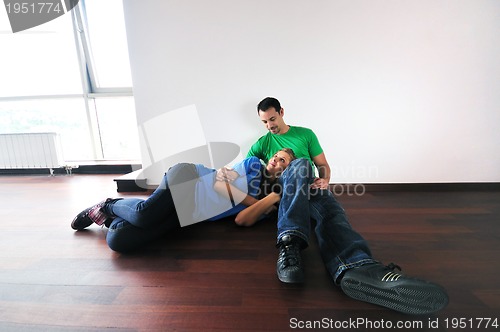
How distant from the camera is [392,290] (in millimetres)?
1083

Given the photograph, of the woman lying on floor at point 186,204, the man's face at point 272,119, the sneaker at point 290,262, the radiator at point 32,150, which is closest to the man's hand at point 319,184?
the woman lying on floor at point 186,204

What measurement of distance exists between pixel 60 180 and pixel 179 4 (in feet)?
8.76

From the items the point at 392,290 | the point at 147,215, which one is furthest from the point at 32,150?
the point at 392,290

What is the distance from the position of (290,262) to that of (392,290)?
1.44 feet

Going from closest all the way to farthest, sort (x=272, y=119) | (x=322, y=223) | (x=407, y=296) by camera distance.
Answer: (x=407, y=296) < (x=322, y=223) < (x=272, y=119)

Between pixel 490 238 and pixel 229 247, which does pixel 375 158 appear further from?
pixel 229 247

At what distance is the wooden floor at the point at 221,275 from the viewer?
111 cm

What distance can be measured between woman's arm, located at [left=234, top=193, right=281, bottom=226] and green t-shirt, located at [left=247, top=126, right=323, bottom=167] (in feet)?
1.49

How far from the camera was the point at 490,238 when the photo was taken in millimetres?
1702

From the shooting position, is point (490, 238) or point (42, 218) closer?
point (490, 238)

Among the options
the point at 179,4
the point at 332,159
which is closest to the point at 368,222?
the point at 332,159

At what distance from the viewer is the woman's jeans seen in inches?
61.6

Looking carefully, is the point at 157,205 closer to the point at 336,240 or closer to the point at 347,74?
the point at 336,240

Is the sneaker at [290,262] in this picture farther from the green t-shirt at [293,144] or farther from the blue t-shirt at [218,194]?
the green t-shirt at [293,144]
